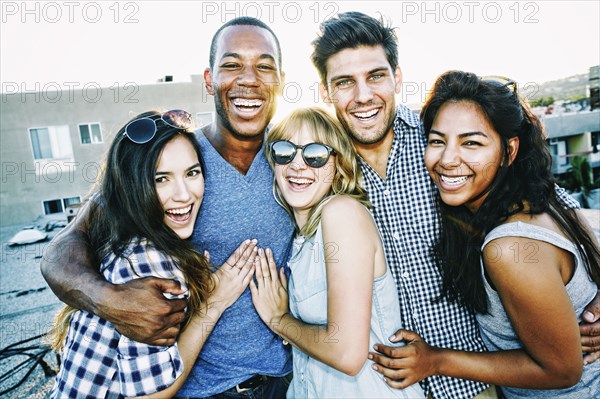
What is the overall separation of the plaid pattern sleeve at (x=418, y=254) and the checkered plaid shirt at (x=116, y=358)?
1362mm

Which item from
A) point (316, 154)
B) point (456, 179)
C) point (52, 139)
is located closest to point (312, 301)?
point (316, 154)

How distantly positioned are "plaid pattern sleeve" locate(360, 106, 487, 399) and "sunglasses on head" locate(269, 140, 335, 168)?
0.42m

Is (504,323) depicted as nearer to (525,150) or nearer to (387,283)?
(387,283)

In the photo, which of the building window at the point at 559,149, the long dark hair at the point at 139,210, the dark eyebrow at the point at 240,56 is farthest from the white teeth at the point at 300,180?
the building window at the point at 559,149

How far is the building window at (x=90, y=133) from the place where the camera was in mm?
19062

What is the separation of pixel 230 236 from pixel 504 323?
1681 millimetres

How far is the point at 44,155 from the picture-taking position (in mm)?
18922

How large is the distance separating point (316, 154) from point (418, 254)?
906 mm

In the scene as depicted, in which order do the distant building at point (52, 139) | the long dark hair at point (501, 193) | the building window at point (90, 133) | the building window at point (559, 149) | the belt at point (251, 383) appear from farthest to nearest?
the building window at point (559, 149)
the building window at point (90, 133)
the distant building at point (52, 139)
the belt at point (251, 383)
the long dark hair at point (501, 193)

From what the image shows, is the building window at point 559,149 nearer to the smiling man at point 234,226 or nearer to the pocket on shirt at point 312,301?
the smiling man at point 234,226

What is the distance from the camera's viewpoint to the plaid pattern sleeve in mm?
2184

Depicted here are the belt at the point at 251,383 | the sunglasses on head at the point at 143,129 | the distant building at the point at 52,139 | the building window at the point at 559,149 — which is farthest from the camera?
the building window at the point at 559,149

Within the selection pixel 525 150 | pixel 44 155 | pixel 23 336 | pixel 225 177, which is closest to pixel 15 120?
pixel 44 155

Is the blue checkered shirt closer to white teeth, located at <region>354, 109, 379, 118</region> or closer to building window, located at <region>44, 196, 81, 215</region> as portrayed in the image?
white teeth, located at <region>354, 109, 379, 118</region>
